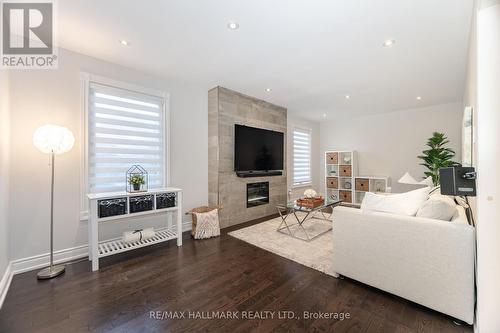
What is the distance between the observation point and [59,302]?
6.07 ft

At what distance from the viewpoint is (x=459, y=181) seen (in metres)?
1.40

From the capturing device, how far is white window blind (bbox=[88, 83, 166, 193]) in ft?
9.32

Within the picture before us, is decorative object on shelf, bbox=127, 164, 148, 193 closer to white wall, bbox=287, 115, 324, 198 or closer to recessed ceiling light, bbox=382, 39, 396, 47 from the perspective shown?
recessed ceiling light, bbox=382, 39, 396, 47

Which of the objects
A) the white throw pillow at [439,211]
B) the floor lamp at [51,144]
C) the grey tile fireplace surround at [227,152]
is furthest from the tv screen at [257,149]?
the white throw pillow at [439,211]

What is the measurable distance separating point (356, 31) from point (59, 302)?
3.84 m

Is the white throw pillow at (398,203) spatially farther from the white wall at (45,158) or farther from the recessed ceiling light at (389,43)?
the white wall at (45,158)

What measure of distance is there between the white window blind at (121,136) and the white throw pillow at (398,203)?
2.93 metres

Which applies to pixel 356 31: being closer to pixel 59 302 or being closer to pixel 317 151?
pixel 59 302

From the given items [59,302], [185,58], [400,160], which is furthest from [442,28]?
[59,302]

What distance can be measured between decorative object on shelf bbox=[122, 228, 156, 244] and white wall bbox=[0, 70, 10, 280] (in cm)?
104

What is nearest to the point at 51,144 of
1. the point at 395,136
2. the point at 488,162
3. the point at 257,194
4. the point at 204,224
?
the point at 204,224

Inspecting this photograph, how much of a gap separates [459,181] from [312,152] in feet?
17.6

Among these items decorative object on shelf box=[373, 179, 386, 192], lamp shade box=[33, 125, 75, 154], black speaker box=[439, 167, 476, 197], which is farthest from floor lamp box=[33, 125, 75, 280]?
decorative object on shelf box=[373, 179, 386, 192]

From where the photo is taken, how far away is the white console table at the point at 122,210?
2428 millimetres
